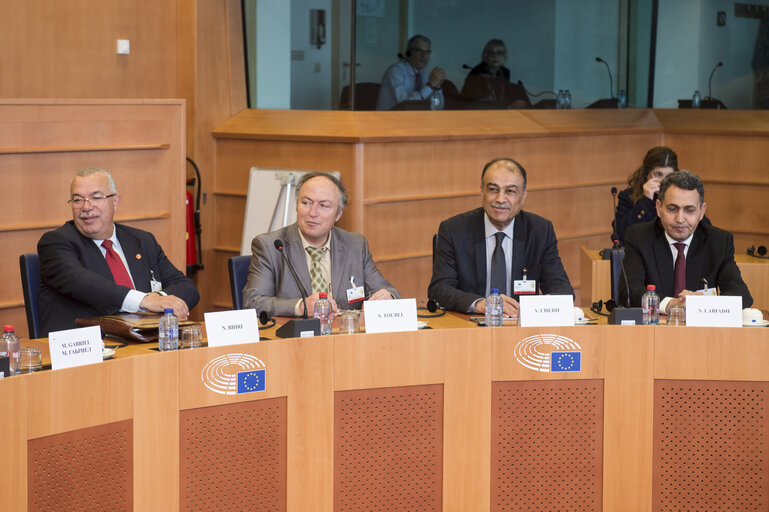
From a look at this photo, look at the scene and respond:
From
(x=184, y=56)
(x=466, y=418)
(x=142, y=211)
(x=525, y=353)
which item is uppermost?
(x=184, y=56)

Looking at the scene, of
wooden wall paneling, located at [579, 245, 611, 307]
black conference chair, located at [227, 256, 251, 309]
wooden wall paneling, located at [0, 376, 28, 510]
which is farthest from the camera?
wooden wall paneling, located at [579, 245, 611, 307]

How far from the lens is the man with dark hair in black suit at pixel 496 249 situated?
405 cm

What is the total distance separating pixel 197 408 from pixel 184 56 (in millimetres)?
4059

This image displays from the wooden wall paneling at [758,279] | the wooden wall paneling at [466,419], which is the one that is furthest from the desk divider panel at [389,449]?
the wooden wall paneling at [758,279]

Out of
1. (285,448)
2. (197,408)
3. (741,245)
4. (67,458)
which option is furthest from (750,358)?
(741,245)

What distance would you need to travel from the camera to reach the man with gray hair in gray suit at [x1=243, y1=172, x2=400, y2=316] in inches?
150

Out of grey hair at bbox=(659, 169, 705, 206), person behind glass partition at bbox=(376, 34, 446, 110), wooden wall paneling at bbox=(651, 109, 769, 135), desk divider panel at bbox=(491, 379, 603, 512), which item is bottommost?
desk divider panel at bbox=(491, 379, 603, 512)

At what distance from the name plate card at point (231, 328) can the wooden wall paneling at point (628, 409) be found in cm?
114

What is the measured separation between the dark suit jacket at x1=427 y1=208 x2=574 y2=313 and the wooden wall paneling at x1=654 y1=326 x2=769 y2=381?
0.86m

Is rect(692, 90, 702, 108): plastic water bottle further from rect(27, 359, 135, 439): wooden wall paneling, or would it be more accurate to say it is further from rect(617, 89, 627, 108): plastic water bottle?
rect(27, 359, 135, 439): wooden wall paneling

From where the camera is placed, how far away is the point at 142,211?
5.57 m

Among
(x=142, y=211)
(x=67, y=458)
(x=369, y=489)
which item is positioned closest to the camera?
(x=67, y=458)

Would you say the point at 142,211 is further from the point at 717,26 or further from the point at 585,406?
the point at 717,26

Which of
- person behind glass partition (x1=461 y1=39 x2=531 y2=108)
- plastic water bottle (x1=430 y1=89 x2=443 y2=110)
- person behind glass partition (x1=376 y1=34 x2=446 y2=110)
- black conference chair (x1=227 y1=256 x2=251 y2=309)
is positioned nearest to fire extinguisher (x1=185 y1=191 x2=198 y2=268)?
person behind glass partition (x1=376 y1=34 x2=446 y2=110)
